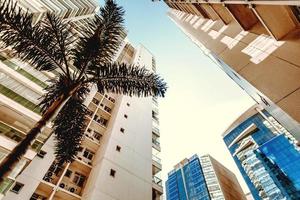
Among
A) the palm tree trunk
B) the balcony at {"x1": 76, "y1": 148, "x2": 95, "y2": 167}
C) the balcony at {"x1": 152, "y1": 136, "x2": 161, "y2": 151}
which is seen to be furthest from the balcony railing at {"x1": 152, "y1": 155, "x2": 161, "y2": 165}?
the palm tree trunk

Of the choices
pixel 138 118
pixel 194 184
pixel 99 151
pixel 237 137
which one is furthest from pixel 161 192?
pixel 194 184

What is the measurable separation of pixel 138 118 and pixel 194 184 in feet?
253

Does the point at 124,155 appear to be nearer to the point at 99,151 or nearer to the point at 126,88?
the point at 99,151

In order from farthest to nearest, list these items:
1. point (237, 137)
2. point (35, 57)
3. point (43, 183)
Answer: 1. point (237, 137)
2. point (43, 183)
3. point (35, 57)

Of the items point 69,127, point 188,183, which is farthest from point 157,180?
point 188,183

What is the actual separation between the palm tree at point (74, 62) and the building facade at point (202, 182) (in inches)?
2955

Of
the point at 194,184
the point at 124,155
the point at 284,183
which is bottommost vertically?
the point at 124,155

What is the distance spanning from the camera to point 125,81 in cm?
784

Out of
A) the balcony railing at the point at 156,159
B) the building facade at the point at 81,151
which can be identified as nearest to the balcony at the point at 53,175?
the building facade at the point at 81,151

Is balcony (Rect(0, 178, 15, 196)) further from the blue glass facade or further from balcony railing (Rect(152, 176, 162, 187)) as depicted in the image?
the blue glass facade

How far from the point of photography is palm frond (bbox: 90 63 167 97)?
773 centimetres

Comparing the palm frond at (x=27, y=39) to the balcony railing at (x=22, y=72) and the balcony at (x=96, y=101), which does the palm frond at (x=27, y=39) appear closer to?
the balcony railing at (x=22, y=72)

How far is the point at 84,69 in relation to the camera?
7.29 m

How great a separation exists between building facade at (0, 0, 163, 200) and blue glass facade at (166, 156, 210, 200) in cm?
6807
